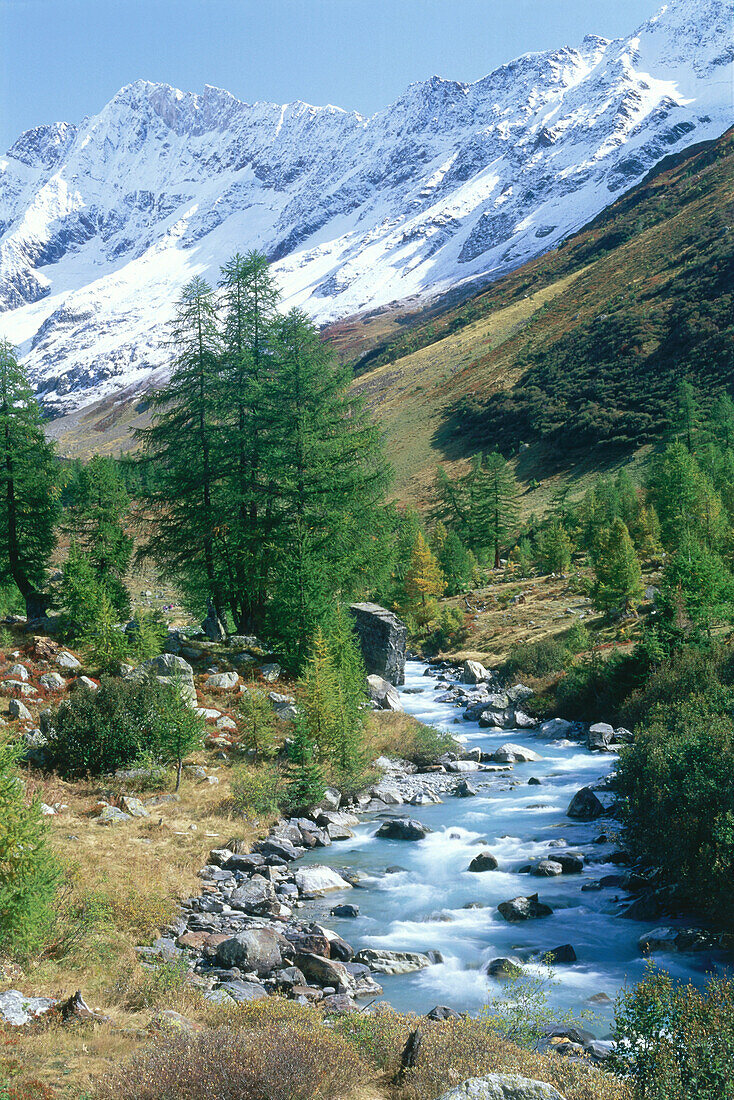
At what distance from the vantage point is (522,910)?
1248cm

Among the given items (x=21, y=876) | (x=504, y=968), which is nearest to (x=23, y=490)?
(x=21, y=876)

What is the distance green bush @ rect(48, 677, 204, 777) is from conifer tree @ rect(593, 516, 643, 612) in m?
21.8

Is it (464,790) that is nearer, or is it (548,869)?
(548,869)

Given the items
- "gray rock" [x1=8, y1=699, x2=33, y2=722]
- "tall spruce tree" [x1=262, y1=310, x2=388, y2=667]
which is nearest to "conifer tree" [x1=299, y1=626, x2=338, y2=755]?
"tall spruce tree" [x1=262, y1=310, x2=388, y2=667]

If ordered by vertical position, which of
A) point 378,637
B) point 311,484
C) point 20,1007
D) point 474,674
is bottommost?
point 474,674

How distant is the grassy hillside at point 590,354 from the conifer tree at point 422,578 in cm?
4037

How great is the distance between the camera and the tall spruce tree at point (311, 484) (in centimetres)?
2291

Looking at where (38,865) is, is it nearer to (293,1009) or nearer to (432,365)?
(293,1009)

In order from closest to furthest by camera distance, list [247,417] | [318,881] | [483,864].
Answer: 1. [318,881]
2. [483,864]
3. [247,417]

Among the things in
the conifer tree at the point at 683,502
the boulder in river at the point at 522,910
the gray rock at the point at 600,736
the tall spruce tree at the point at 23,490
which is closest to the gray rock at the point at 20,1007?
the boulder in river at the point at 522,910

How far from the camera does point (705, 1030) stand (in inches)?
259

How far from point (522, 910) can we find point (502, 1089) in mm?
7165

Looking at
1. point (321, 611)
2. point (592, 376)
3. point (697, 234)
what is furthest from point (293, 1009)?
point (697, 234)

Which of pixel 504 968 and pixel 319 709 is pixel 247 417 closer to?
pixel 319 709
